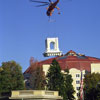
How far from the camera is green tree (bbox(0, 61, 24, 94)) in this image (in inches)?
4793

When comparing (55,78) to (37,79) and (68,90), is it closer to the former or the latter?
(68,90)

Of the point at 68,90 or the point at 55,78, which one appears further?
the point at 55,78

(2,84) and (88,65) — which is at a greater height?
(88,65)

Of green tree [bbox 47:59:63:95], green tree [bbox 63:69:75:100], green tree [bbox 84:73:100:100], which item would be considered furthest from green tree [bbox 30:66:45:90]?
green tree [bbox 47:59:63:95]

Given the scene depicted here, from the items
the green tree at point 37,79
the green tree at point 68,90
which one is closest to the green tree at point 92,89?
the green tree at point 68,90

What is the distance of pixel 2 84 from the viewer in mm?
120812

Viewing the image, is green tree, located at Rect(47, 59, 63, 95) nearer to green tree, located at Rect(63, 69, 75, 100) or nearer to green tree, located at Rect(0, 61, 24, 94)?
green tree, located at Rect(63, 69, 75, 100)

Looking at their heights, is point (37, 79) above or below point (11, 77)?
above

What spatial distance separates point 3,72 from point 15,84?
7.28 metres

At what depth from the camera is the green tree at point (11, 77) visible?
399ft

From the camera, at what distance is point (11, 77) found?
12900 cm

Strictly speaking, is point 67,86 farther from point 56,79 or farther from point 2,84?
point 2,84

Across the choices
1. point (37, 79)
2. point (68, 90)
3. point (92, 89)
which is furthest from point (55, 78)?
point (37, 79)

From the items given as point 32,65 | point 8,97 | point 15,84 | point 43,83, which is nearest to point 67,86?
point 15,84
